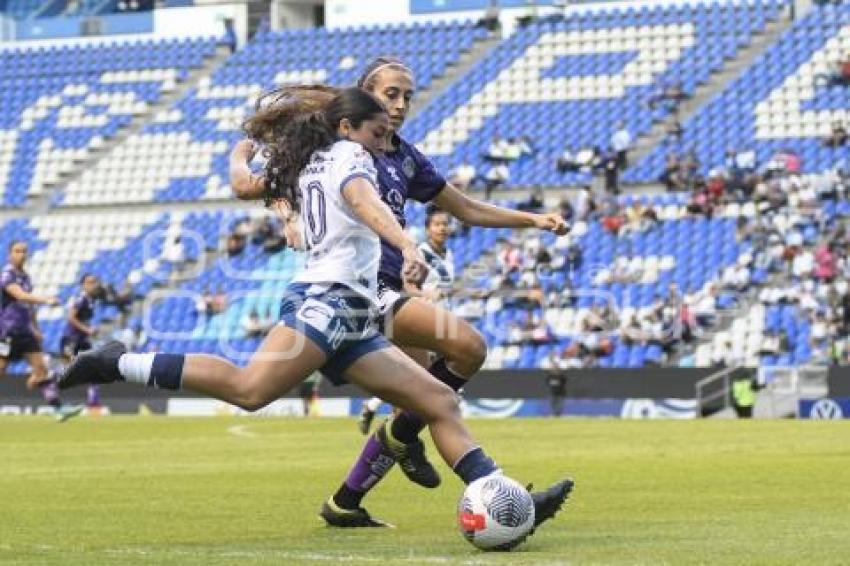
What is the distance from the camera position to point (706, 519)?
10.7 metres

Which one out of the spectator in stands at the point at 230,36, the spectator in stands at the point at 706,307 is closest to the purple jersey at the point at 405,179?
the spectator in stands at the point at 706,307

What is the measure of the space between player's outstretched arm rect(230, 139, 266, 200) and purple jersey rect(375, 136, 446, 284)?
1079 millimetres

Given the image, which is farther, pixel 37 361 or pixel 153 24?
pixel 153 24

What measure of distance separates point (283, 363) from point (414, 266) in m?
0.93

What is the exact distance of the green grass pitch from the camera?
8.85 metres

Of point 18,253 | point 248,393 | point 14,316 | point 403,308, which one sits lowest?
point 14,316

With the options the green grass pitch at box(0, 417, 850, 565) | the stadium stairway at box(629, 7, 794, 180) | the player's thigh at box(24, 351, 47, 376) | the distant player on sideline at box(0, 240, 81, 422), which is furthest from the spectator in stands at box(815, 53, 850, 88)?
the player's thigh at box(24, 351, 47, 376)

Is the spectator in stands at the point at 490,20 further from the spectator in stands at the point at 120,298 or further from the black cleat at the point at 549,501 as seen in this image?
the black cleat at the point at 549,501

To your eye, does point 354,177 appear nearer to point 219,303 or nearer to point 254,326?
point 254,326

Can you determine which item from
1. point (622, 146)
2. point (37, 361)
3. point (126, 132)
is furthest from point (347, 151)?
point (126, 132)

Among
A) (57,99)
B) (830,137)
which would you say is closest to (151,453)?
(830,137)

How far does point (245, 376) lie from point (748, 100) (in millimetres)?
36385

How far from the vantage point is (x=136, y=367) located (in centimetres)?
914

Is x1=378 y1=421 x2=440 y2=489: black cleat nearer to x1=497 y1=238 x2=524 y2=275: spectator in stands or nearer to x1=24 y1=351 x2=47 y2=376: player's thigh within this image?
x1=24 y1=351 x2=47 y2=376: player's thigh
